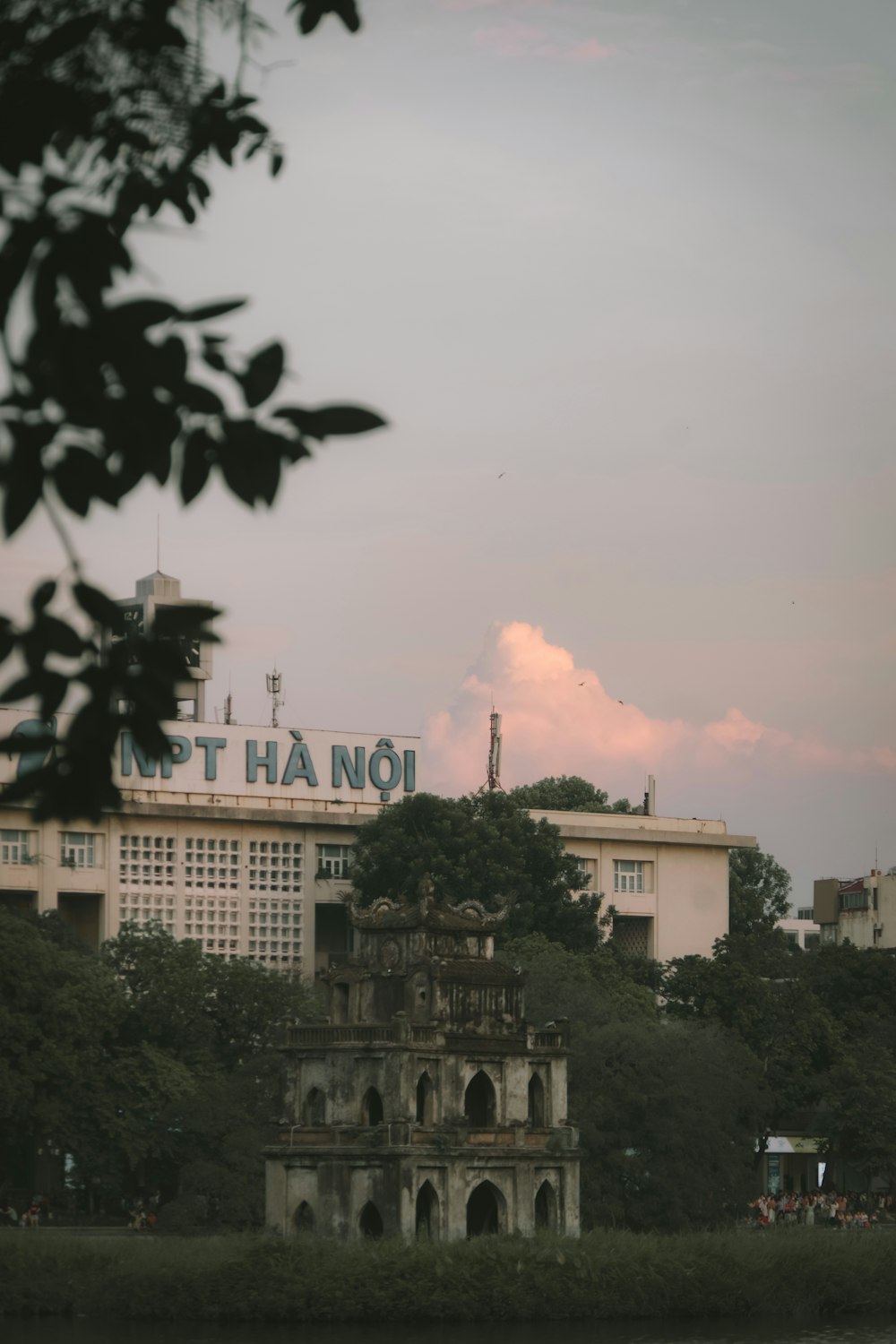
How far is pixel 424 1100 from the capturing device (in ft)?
186

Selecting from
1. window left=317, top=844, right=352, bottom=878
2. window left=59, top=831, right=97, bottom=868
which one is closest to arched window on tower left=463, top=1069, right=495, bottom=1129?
window left=59, top=831, right=97, bottom=868

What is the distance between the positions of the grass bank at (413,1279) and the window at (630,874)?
49.9 meters

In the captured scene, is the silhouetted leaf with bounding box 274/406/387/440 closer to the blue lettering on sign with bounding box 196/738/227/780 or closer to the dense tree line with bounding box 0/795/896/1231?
the dense tree line with bounding box 0/795/896/1231

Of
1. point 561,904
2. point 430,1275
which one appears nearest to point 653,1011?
point 561,904

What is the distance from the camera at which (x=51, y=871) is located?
295 ft

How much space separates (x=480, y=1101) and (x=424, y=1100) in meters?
2.59

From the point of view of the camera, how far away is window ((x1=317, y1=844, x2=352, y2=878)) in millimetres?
96938

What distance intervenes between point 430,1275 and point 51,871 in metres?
42.2

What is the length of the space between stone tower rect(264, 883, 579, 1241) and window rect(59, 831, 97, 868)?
3282cm

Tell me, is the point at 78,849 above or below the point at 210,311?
above

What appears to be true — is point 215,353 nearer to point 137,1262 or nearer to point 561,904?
point 137,1262

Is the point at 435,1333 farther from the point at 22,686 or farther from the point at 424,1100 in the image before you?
the point at 22,686

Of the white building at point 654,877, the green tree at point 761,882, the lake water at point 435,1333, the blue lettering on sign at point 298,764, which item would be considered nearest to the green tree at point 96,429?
the lake water at point 435,1333

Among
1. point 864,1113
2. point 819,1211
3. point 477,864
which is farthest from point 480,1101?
point 477,864
